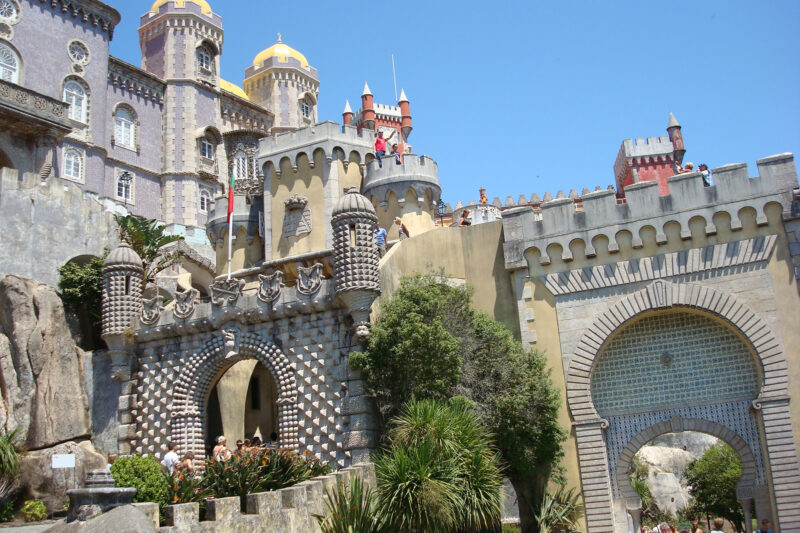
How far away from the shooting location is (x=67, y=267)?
27.5 m

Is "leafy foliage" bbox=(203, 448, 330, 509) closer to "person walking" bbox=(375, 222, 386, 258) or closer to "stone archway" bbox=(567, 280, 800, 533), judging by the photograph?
"stone archway" bbox=(567, 280, 800, 533)

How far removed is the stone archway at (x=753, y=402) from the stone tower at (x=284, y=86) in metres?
42.1

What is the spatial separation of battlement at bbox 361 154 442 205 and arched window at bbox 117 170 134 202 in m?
23.7

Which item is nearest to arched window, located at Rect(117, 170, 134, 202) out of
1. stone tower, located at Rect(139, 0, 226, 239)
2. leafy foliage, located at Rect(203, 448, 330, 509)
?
stone tower, located at Rect(139, 0, 226, 239)

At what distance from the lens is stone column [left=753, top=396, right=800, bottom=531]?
1886cm

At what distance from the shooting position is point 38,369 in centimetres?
2497

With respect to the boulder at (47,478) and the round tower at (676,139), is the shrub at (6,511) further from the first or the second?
the round tower at (676,139)

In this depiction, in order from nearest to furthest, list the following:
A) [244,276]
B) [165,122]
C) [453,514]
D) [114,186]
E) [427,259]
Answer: [453,514] → [427,259] → [244,276] → [114,186] → [165,122]

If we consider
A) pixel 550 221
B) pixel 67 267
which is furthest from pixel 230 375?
pixel 550 221

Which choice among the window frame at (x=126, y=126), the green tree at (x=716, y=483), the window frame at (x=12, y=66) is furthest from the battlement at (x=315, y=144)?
the green tree at (x=716, y=483)

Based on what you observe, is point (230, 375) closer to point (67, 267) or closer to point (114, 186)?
point (67, 267)

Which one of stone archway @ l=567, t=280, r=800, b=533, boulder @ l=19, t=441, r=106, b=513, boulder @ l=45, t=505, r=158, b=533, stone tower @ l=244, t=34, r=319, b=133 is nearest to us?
boulder @ l=45, t=505, r=158, b=533

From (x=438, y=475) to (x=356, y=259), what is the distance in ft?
22.8

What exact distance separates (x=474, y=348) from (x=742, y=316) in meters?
6.80
